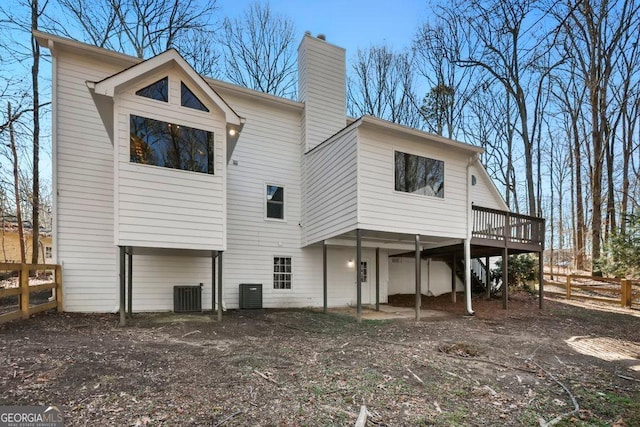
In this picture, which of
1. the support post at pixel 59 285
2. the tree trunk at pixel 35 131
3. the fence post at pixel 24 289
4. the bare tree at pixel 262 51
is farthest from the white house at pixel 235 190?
the bare tree at pixel 262 51

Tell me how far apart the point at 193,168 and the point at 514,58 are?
17.8m

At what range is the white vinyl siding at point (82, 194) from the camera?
8.61 m

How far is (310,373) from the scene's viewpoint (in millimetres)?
4652

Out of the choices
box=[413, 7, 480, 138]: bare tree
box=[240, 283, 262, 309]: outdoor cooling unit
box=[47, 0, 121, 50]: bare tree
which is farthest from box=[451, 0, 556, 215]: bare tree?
box=[47, 0, 121, 50]: bare tree

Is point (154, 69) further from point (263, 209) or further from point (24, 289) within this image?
point (24, 289)

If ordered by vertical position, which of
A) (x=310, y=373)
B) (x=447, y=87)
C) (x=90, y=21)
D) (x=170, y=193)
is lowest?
(x=310, y=373)

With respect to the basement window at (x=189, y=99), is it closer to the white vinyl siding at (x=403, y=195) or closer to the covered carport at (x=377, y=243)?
the white vinyl siding at (x=403, y=195)

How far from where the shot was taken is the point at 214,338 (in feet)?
21.0

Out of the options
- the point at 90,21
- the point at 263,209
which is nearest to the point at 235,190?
the point at 263,209

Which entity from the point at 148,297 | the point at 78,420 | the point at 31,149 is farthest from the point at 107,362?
the point at 31,149

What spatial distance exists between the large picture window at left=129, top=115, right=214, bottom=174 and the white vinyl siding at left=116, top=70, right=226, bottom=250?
11 cm

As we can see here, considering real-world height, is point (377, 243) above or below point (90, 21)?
below

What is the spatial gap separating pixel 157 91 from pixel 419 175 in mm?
→ 7027

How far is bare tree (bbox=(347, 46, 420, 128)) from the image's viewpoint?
74.6 ft
